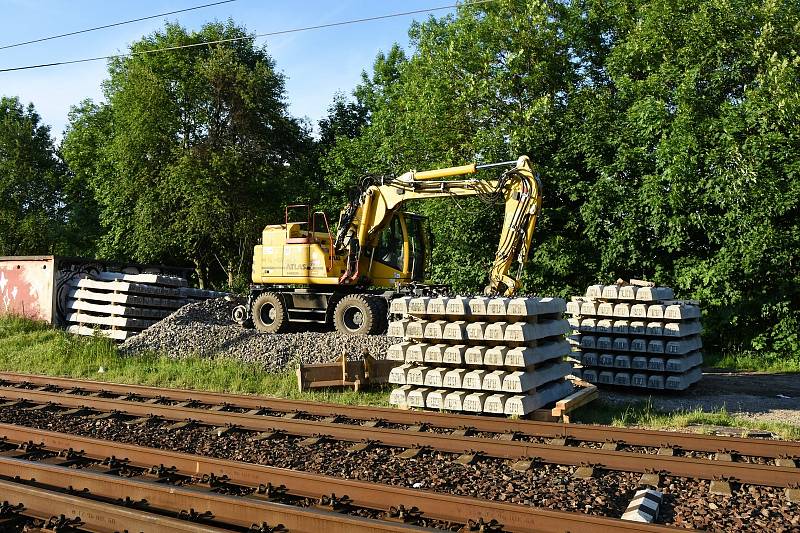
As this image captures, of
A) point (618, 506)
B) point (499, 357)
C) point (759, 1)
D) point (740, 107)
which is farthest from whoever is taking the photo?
point (759, 1)

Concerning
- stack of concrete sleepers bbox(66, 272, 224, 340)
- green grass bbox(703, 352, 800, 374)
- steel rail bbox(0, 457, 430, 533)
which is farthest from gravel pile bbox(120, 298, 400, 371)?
green grass bbox(703, 352, 800, 374)

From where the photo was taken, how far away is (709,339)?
59.6ft

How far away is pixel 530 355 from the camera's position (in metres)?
9.23

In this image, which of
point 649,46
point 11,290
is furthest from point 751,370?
point 11,290

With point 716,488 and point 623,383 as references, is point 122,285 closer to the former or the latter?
point 623,383

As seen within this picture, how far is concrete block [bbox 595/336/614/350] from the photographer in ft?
40.2

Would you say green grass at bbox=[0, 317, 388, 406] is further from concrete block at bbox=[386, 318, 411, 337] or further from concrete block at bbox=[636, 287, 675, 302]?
concrete block at bbox=[636, 287, 675, 302]

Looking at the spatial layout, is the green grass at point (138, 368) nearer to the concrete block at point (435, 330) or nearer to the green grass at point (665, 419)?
the concrete block at point (435, 330)

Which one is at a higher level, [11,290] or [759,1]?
[759,1]

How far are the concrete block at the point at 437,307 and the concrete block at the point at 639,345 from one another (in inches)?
166

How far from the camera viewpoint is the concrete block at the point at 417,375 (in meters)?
9.76

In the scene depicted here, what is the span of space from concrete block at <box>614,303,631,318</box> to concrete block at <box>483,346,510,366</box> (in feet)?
12.7

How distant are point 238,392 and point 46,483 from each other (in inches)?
213

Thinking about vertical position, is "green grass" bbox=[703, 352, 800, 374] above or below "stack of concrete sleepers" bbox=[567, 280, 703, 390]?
below
